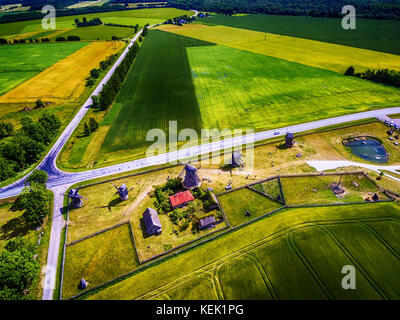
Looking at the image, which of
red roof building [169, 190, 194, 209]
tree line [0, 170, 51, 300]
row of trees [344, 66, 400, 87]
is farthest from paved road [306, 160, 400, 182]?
tree line [0, 170, 51, 300]

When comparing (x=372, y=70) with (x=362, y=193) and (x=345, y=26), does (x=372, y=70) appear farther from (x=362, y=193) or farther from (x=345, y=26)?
(x=345, y=26)

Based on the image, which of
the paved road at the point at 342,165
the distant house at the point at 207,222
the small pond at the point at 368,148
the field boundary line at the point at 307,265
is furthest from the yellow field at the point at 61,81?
the small pond at the point at 368,148

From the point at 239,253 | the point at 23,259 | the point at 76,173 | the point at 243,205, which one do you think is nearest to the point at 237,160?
the point at 243,205

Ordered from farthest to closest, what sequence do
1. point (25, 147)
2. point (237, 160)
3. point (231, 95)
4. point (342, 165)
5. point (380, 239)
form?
1. point (231, 95)
2. point (25, 147)
3. point (342, 165)
4. point (237, 160)
5. point (380, 239)

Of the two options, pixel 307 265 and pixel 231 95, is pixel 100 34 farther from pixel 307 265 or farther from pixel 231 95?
pixel 307 265

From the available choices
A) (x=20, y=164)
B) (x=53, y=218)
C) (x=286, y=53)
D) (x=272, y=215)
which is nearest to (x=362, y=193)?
(x=272, y=215)

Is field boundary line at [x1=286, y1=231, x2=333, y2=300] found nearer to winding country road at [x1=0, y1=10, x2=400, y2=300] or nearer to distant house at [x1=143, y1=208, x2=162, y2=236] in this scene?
distant house at [x1=143, y1=208, x2=162, y2=236]
